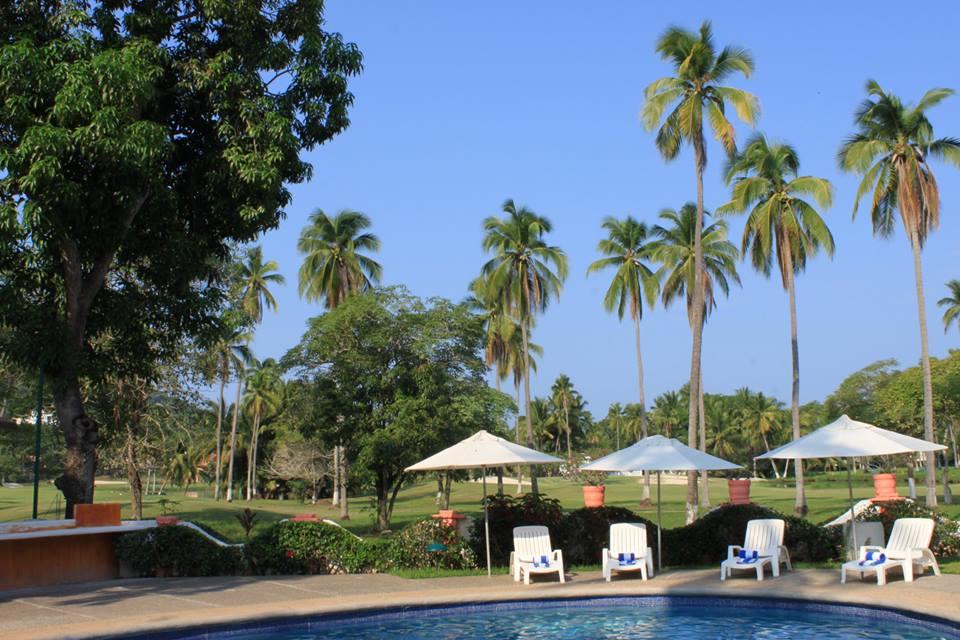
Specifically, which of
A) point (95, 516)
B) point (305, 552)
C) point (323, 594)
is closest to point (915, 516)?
point (323, 594)

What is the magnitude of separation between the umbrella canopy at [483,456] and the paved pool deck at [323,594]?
196cm

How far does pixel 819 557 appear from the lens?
17.0 metres

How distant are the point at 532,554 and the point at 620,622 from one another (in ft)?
9.80

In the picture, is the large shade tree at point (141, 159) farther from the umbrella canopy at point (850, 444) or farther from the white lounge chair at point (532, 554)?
the umbrella canopy at point (850, 444)

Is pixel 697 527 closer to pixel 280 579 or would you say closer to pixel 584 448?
pixel 280 579

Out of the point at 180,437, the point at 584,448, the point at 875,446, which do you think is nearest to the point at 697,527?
the point at 875,446

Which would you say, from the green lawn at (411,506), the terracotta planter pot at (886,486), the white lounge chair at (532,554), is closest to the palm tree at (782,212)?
the green lawn at (411,506)

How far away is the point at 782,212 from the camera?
114 ft

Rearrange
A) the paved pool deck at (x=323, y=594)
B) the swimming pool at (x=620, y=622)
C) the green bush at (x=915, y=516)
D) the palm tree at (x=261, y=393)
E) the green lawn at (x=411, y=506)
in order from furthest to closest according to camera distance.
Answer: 1. the palm tree at (x=261, y=393)
2. the green lawn at (x=411, y=506)
3. the green bush at (x=915, y=516)
4. the swimming pool at (x=620, y=622)
5. the paved pool deck at (x=323, y=594)

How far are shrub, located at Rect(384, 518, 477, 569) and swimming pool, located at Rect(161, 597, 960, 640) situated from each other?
3.46 metres

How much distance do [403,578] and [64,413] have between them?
690 centimetres

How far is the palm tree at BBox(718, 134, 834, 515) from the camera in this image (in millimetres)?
34000

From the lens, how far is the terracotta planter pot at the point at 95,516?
15.7 m

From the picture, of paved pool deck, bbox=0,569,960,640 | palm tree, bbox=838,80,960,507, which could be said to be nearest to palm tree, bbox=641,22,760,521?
palm tree, bbox=838,80,960,507
